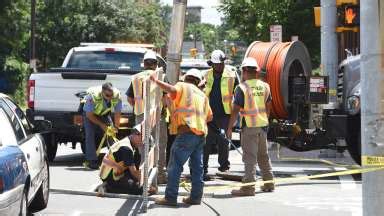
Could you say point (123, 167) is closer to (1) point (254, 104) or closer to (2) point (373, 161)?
(1) point (254, 104)

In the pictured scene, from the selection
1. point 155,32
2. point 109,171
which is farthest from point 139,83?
point 155,32

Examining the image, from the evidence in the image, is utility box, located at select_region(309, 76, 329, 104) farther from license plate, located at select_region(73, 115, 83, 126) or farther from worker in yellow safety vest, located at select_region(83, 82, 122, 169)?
license plate, located at select_region(73, 115, 83, 126)

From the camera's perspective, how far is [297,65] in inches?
553

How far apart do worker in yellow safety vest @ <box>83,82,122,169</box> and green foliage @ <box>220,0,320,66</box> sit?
1494 cm

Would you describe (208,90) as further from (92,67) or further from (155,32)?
(155,32)

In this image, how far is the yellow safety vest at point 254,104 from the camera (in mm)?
9834

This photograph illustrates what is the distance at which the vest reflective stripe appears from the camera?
877cm

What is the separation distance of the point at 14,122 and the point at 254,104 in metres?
3.53

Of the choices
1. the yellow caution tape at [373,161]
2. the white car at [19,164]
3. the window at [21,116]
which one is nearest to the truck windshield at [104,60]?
the white car at [19,164]

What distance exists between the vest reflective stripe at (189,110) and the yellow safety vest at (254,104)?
1087mm

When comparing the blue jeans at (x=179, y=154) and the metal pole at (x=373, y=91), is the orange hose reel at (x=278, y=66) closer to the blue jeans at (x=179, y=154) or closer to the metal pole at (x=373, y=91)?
the blue jeans at (x=179, y=154)

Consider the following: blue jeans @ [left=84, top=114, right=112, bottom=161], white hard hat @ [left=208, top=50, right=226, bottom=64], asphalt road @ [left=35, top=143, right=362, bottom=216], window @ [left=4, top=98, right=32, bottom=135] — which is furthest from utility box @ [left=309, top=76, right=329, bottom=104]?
window @ [left=4, top=98, right=32, bottom=135]

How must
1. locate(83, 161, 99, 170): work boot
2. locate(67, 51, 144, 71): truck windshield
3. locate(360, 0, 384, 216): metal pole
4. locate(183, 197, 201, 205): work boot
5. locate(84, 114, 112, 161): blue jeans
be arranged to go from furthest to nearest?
1. locate(67, 51, 144, 71): truck windshield
2. locate(83, 161, 99, 170): work boot
3. locate(84, 114, 112, 161): blue jeans
4. locate(183, 197, 201, 205): work boot
5. locate(360, 0, 384, 216): metal pole

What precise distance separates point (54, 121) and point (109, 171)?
137 inches
